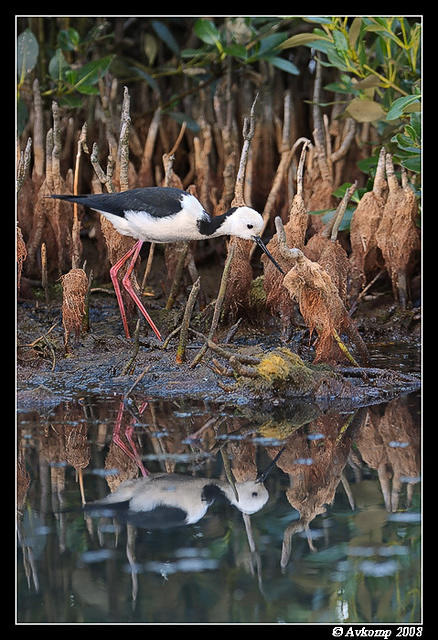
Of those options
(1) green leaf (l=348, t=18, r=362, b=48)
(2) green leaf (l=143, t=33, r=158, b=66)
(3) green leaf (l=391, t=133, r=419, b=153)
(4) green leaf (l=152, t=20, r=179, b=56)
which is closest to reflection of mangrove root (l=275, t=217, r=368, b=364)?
(3) green leaf (l=391, t=133, r=419, b=153)

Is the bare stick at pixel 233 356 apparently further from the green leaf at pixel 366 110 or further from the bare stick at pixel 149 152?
the bare stick at pixel 149 152

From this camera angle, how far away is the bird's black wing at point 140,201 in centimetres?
468

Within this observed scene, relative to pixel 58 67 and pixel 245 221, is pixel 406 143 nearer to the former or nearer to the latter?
pixel 245 221

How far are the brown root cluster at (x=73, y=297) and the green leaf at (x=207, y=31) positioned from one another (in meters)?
1.86

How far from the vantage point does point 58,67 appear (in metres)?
5.63

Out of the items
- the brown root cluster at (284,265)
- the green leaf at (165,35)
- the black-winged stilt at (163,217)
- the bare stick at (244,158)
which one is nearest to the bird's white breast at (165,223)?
the black-winged stilt at (163,217)

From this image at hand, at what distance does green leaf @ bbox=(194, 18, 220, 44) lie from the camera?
5637 millimetres

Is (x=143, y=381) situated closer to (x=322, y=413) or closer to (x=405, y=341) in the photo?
(x=322, y=413)

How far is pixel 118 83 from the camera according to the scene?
6.80 meters

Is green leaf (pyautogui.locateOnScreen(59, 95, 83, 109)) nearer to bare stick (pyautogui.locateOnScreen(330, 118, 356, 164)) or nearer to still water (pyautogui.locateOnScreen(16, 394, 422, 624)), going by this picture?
bare stick (pyautogui.locateOnScreen(330, 118, 356, 164))

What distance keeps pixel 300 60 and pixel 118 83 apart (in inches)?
53.9

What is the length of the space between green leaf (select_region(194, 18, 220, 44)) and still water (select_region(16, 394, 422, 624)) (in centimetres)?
281

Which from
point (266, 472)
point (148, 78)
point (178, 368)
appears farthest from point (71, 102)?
point (266, 472)

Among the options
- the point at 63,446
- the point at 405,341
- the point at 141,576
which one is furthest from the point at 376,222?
the point at 141,576
